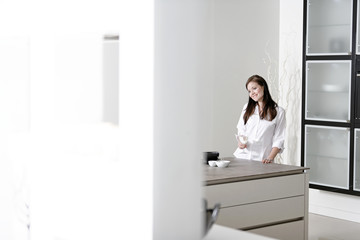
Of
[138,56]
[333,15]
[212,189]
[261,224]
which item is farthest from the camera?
[333,15]

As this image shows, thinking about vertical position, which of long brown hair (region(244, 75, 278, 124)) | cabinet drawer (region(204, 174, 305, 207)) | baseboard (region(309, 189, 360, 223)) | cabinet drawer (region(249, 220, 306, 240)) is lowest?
baseboard (region(309, 189, 360, 223))

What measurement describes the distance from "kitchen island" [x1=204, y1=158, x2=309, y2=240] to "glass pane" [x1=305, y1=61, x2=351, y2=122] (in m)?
1.86

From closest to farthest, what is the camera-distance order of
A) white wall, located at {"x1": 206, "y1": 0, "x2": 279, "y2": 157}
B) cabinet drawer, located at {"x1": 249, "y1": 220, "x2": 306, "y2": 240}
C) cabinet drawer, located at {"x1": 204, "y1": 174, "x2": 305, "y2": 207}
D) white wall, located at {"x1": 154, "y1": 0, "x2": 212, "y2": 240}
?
white wall, located at {"x1": 154, "y1": 0, "x2": 212, "y2": 240}, cabinet drawer, located at {"x1": 204, "y1": 174, "x2": 305, "y2": 207}, cabinet drawer, located at {"x1": 249, "y1": 220, "x2": 306, "y2": 240}, white wall, located at {"x1": 206, "y1": 0, "x2": 279, "y2": 157}

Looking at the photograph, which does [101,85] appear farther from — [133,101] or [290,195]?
[290,195]

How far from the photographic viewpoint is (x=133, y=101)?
1742 millimetres

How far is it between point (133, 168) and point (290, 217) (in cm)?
313

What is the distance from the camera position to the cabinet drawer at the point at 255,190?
4133 millimetres

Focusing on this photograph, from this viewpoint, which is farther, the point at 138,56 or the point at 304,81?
the point at 304,81

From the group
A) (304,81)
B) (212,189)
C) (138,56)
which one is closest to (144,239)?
(138,56)

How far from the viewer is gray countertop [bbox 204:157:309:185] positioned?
13.7 feet

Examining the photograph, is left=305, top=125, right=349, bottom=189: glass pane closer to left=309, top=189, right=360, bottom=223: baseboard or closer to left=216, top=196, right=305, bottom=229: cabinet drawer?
left=309, top=189, right=360, bottom=223: baseboard

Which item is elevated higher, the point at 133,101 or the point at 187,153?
the point at 133,101

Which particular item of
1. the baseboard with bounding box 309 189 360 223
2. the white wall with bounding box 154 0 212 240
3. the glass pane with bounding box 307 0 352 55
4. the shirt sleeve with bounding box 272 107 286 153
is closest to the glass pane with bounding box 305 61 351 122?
the glass pane with bounding box 307 0 352 55

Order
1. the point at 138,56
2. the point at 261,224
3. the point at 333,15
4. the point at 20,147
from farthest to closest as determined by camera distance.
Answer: the point at 333,15 < the point at 261,224 < the point at 20,147 < the point at 138,56
